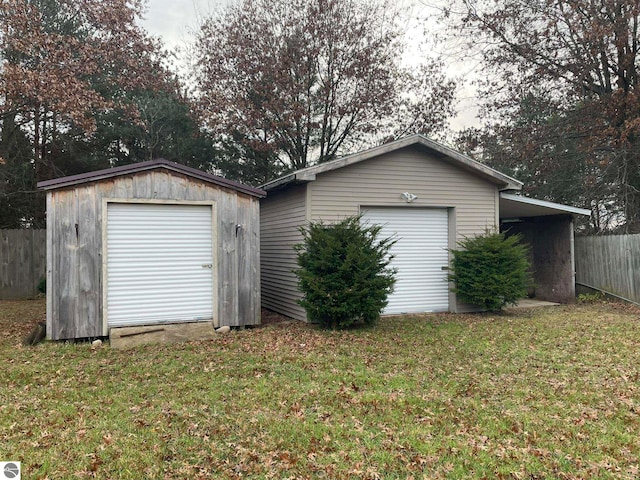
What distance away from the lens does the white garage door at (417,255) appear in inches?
369

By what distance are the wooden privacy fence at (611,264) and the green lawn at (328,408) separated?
4.35 meters

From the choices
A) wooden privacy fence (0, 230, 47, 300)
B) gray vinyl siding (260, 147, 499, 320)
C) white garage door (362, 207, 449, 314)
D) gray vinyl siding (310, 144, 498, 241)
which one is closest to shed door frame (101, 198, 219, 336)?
gray vinyl siding (260, 147, 499, 320)

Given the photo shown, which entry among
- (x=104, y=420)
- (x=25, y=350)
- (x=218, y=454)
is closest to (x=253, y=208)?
(x=25, y=350)

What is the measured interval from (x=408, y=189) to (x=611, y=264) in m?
5.81

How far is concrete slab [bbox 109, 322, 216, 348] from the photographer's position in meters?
6.71

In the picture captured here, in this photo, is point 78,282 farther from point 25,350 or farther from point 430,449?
point 430,449

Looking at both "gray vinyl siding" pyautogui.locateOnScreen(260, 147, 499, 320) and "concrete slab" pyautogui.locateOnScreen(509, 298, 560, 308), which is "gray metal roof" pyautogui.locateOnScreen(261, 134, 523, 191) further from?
"concrete slab" pyautogui.locateOnScreen(509, 298, 560, 308)

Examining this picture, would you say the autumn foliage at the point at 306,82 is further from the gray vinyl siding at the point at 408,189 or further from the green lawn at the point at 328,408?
the green lawn at the point at 328,408

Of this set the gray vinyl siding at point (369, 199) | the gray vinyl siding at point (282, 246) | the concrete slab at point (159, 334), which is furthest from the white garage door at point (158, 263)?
the gray vinyl siding at point (369, 199)

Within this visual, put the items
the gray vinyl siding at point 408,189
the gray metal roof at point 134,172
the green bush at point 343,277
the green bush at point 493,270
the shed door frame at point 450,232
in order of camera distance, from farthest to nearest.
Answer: the shed door frame at point 450,232 → the green bush at point 493,270 → the gray vinyl siding at point 408,189 → the green bush at point 343,277 → the gray metal roof at point 134,172

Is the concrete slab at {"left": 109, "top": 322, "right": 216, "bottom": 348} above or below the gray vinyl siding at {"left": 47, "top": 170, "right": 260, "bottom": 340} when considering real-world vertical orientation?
below

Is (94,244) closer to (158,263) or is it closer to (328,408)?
(158,263)

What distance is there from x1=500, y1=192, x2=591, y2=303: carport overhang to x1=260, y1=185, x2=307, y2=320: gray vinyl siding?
495 cm

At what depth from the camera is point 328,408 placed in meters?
4.09
